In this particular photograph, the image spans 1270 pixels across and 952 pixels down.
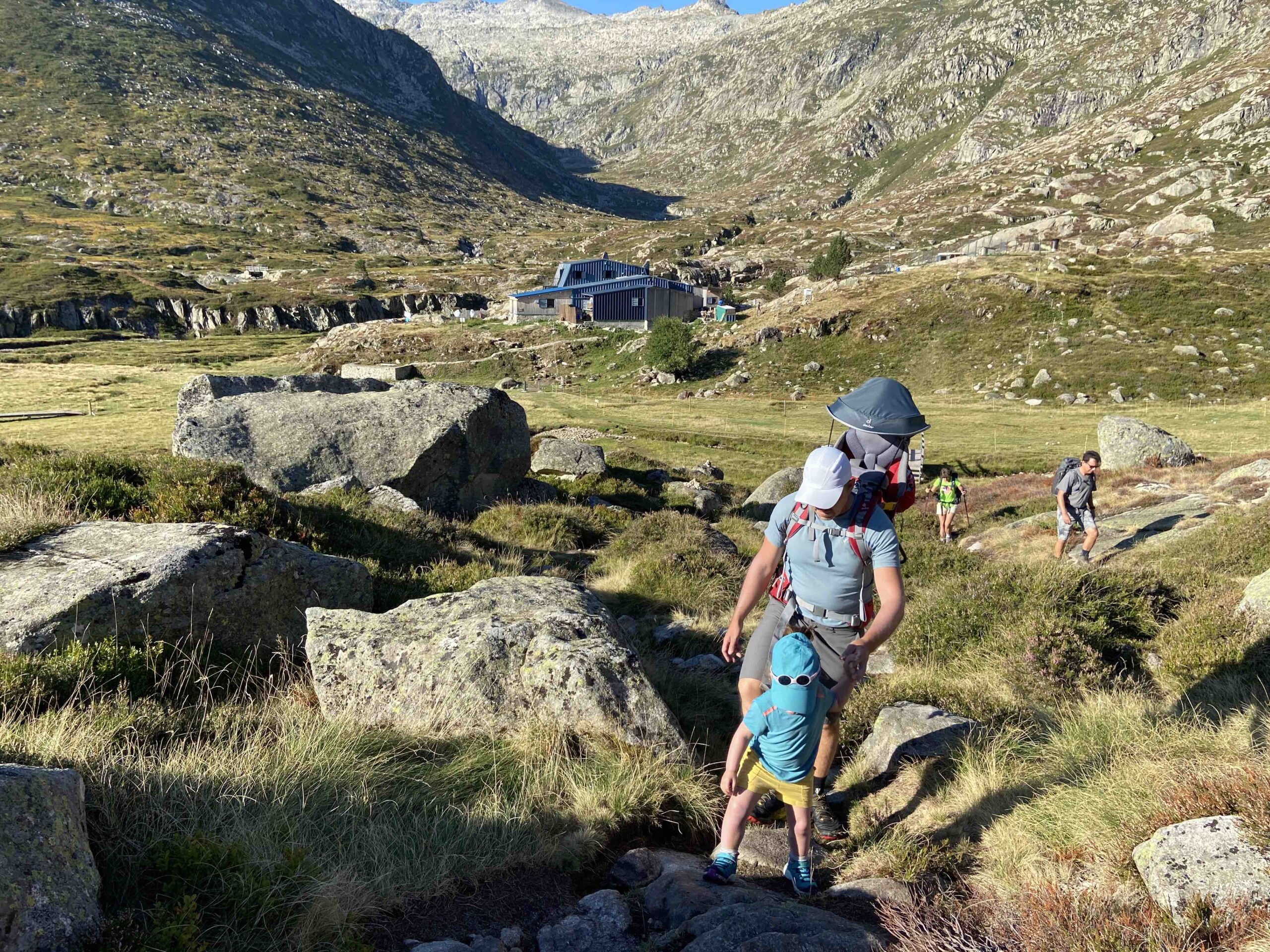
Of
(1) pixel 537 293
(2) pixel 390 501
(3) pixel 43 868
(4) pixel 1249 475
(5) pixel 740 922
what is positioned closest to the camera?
(3) pixel 43 868

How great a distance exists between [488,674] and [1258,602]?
28.0 feet

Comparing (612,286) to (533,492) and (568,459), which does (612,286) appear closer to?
(568,459)

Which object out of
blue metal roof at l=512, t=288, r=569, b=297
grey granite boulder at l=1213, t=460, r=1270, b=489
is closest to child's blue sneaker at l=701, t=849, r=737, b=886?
grey granite boulder at l=1213, t=460, r=1270, b=489

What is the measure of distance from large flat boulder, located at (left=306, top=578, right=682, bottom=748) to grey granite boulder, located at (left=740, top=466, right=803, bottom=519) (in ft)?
53.5

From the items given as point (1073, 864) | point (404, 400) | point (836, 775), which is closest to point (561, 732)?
point (836, 775)

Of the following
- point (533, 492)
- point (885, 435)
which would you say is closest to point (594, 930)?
point (885, 435)

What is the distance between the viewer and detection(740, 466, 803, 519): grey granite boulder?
22.2 meters

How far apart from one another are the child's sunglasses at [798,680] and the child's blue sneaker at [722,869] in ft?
3.85

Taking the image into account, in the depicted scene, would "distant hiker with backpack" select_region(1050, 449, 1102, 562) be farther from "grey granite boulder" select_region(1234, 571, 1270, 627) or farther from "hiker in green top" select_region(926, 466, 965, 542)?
"grey granite boulder" select_region(1234, 571, 1270, 627)

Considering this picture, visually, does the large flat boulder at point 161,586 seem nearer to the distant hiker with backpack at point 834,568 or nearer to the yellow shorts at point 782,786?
the distant hiker with backpack at point 834,568

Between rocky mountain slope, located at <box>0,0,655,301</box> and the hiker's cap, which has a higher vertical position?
rocky mountain slope, located at <box>0,0,655,301</box>

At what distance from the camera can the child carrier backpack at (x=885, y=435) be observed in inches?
199

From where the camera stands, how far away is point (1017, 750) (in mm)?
5422

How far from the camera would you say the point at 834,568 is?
4.65m
